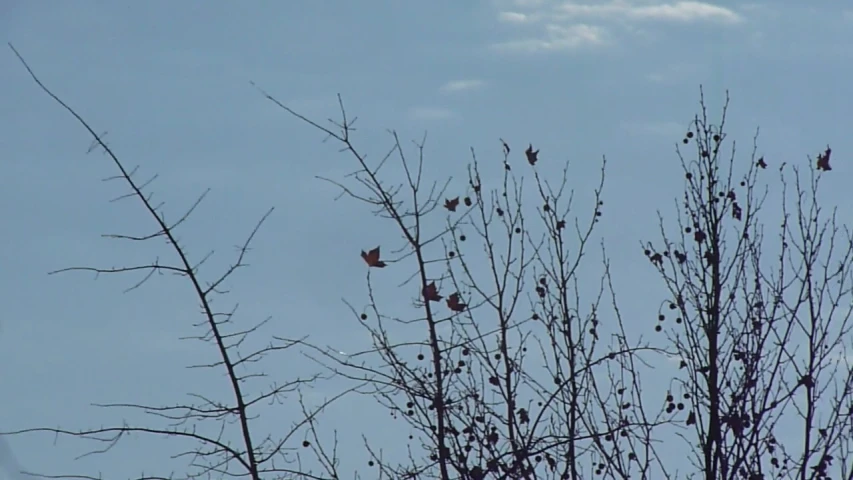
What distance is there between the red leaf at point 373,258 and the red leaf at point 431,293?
0.33 meters

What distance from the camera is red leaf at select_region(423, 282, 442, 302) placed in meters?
7.45

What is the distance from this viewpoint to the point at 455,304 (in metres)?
8.25

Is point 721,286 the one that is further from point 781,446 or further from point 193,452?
point 193,452

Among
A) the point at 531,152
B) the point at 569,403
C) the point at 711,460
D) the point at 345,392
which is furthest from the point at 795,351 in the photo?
the point at 345,392

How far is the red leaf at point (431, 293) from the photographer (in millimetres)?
7453

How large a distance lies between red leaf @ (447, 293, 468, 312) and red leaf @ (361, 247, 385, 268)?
0.83 metres

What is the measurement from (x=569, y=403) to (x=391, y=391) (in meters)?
1.27

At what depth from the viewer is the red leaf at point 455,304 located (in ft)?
26.8

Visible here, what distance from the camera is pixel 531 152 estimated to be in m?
8.99

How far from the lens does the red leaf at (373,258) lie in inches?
298

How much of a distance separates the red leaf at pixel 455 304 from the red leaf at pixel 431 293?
0.64 meters

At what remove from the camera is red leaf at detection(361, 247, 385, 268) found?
7559 millimetres

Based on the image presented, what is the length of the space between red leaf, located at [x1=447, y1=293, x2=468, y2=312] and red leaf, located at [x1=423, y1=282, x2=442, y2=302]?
2.10 ft

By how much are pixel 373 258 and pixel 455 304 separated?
0.92 m
